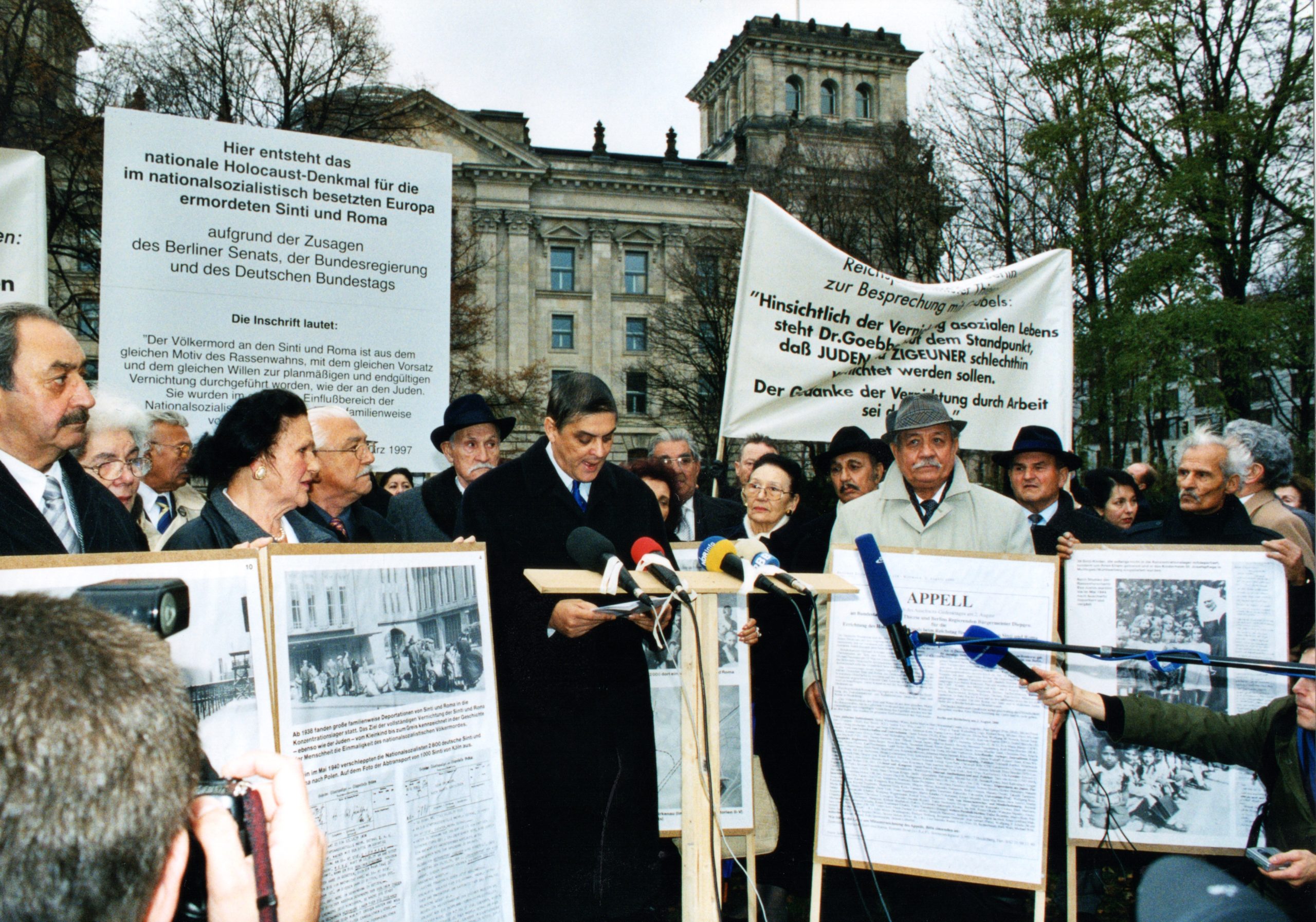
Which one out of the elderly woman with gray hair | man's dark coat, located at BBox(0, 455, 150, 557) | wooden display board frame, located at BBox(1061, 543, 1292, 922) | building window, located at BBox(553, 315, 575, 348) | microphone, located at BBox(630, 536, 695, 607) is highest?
building window, located at BBox(553, 315, 575, 348)

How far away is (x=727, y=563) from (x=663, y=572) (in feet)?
0.82

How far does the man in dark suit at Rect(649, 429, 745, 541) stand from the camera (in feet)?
22.2

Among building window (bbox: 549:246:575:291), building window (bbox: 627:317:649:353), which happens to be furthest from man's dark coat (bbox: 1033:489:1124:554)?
building window (bbox: 549:246:575:291)

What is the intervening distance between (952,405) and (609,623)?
291 centimetres

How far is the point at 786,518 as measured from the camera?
5.30 m

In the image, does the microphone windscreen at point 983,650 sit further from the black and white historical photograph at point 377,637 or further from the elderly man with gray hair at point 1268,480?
the elderly man with gray hair at point 1268,480

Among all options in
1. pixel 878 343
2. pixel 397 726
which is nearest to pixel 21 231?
pixel 397 726

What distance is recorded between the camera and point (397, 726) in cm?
294

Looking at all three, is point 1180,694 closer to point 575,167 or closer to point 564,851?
point 564,851

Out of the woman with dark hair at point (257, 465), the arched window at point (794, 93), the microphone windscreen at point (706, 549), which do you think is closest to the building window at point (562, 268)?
the arched window at point (794, 93)

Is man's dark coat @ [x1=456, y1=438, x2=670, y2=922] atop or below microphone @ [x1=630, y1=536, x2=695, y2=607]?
below

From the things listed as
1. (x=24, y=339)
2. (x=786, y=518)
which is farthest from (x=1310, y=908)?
(x=24, y=339)

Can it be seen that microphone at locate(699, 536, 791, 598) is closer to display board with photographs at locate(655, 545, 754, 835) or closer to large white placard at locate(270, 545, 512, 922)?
large white placard at locate(270, 545, 512, 922)

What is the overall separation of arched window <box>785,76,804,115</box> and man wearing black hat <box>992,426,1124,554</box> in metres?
55.1
